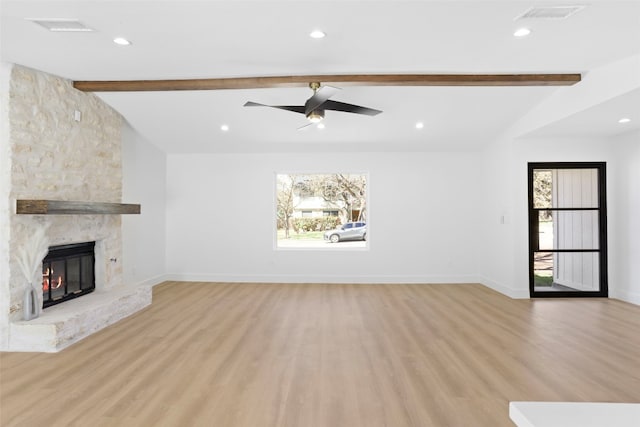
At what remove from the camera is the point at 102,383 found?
2793 mm

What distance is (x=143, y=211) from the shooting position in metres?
6.25

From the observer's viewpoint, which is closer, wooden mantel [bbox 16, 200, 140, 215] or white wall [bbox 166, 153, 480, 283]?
wooden mantel [bbox 16, 200, 140, 215]

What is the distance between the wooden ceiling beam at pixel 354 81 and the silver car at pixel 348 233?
11.1ft

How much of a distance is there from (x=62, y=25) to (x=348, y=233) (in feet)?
17.3

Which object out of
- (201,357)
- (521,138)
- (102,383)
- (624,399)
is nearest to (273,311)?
(201,357)

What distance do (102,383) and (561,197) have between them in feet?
21.3

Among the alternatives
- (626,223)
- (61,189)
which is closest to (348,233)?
(626,223)

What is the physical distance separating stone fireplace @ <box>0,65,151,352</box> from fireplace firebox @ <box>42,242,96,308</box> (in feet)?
0.32

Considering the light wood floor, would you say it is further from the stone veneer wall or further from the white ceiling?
the white ceiling

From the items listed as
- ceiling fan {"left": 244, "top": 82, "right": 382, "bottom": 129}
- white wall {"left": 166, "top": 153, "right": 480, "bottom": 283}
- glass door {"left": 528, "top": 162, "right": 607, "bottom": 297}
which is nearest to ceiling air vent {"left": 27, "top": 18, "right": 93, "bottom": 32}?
ceiling fan {"left": 244, "top": 82, "right": 382, "bottom": 129}

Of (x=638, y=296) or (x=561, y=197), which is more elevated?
Answer: (x=561, y=197)

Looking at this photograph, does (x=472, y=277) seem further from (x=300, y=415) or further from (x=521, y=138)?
(x=300, y=415)

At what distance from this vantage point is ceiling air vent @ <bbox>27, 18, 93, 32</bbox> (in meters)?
2.90

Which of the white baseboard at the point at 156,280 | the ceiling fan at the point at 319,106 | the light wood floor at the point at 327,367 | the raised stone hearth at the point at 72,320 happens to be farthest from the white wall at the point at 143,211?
the ceiling fan at the point at 319,106
